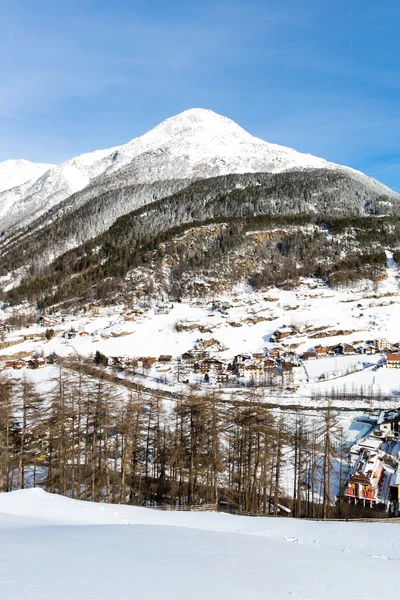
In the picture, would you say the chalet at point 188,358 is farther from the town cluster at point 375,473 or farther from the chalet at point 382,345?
the town cluster at point 375,473

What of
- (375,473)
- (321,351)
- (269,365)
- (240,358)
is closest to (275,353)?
(240,358)

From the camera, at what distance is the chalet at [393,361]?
65.7 metres

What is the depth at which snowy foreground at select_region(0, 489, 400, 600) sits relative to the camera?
18.8 ft

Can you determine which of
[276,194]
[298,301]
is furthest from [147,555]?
[276,194]

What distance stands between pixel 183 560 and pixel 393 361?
66138 mm

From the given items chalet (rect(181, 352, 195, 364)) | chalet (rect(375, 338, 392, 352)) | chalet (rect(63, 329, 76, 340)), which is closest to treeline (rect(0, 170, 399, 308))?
chalet (rect(63, 329, 76, 340))

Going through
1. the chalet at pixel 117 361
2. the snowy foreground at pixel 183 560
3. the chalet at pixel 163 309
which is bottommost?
the snowy foreground at pixel 183 560

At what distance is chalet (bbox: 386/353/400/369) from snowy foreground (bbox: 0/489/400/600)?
58.6 meters

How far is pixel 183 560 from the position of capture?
24.0ft

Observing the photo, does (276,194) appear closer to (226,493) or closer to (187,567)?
(226,493)

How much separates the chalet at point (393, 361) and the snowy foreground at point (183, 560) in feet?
192

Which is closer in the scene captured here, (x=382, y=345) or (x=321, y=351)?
(x=321, y=351)

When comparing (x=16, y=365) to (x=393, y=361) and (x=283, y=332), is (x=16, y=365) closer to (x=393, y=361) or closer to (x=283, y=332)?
(x=283, y=332)

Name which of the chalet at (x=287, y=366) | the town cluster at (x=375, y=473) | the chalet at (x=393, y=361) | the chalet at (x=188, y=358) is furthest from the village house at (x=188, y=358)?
the town cluster at (x=375, y=473)
